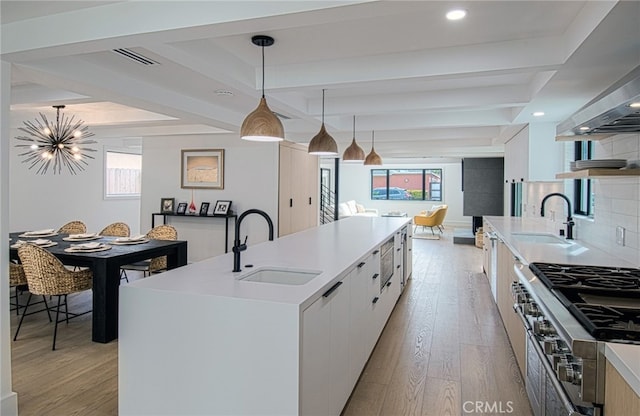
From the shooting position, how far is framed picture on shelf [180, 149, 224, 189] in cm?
725

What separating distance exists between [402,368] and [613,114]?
2.13 m

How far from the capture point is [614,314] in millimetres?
1506

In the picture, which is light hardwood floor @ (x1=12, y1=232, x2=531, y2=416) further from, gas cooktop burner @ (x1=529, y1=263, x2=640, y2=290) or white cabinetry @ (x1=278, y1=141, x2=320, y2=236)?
white cabinetry @ (x1=278, y1=141, x2=320, y2=236)

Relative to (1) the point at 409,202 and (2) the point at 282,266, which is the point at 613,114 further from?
(1) the point at 409,202

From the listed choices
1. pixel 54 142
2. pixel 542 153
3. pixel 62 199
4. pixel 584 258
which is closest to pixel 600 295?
pixel 584 258

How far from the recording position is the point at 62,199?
716 cm

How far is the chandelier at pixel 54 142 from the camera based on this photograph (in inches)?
209

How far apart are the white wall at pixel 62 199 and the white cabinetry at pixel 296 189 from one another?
11.7 feet

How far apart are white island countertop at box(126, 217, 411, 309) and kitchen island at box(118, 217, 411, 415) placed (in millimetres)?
10

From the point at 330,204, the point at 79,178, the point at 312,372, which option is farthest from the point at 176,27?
the point at 330,204

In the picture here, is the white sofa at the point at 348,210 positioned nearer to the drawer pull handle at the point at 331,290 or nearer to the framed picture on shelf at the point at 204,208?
the framed picture on shelf at the point at 204,208

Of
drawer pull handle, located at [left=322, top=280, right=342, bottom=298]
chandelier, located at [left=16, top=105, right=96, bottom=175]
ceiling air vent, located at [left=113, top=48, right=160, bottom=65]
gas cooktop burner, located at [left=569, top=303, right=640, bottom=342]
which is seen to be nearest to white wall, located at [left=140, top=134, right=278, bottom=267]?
chandelier, located at [left=16, top=105, right=96, bottom=175]

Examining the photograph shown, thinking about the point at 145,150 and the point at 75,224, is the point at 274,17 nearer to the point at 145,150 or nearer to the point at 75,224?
the point at 75,224

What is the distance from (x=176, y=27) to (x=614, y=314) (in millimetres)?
2279
